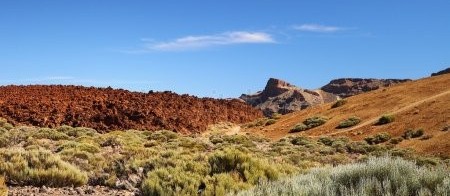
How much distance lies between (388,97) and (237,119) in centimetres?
1294

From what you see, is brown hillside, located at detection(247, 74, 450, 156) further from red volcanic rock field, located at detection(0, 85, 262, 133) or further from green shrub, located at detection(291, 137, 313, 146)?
red volcanic rock field, located at detection(0, 85, 262, 133)

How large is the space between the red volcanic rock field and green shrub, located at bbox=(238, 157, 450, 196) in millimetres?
29500

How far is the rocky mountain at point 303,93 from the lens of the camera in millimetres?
102938

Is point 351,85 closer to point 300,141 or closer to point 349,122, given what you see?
point 349,122

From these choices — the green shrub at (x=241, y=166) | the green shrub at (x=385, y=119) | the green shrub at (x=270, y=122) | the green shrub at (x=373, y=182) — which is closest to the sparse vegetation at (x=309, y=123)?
the green shrub at (x=270, y=122)

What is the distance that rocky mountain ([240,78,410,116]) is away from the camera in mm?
102938

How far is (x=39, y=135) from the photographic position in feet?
85.6

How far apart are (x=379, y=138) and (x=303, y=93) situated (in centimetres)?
7559

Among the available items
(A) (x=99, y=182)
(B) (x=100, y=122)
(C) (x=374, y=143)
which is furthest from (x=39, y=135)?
(C) (x=374, y=143)

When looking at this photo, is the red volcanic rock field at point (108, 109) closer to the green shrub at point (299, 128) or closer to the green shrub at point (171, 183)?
the green shrub at point (299, 128)

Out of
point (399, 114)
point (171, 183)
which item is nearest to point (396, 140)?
point (399, 114)

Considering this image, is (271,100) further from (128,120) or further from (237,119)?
(128,120)

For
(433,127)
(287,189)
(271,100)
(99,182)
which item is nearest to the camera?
(287,189)

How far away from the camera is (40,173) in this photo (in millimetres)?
11469
